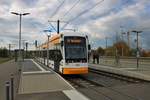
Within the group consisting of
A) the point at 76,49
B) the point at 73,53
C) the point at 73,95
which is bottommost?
the point at 73,95

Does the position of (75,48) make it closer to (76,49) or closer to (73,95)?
(76,49)

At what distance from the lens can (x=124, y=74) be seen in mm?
27031

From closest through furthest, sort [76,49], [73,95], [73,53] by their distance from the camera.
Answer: [73,95] < [73,53] < [76,49]

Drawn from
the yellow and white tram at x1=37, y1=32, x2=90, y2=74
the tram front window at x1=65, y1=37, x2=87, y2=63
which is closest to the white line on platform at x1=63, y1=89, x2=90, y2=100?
the yellow and white tram at x1=37, y1=32, x2=90, y2=74

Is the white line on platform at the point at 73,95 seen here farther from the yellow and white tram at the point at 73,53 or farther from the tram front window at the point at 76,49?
the tram front window at the point at 76,49

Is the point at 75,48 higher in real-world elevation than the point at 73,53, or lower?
higher

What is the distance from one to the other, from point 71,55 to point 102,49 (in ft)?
363

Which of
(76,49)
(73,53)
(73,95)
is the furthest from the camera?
(76,49)

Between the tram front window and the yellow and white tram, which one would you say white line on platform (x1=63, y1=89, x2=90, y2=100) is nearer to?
the yellow and white tram

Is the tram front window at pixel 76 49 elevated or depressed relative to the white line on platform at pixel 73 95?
elevated

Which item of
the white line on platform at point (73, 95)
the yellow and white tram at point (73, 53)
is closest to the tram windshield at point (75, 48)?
the yellow and white tram at point (73, 53)

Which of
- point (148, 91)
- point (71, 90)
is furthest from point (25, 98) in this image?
point (148, 91)

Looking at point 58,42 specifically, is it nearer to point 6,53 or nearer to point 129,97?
point 129,97

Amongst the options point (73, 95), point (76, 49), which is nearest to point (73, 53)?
point (76, 49)
